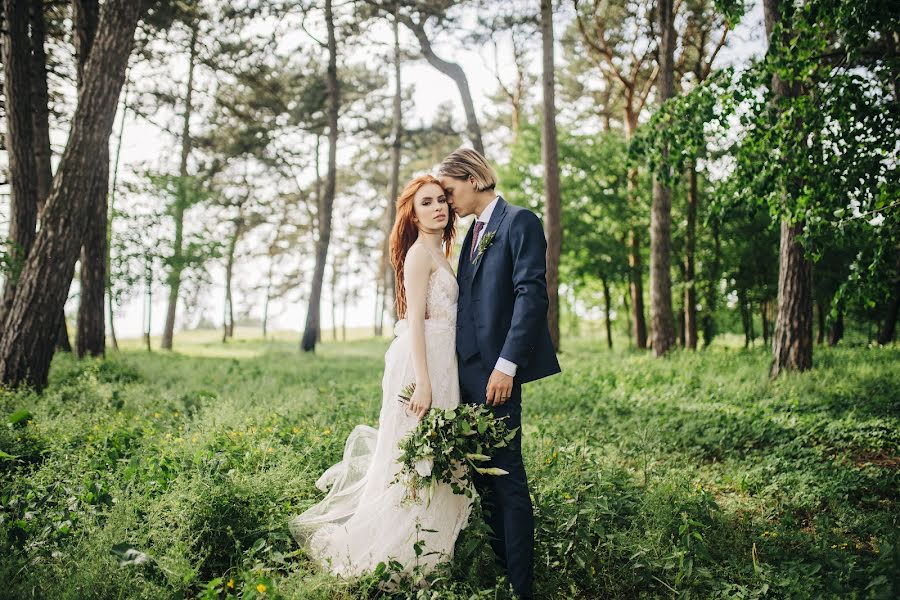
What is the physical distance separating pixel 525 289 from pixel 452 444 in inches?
40.0

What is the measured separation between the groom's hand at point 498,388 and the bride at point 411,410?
0.47 m

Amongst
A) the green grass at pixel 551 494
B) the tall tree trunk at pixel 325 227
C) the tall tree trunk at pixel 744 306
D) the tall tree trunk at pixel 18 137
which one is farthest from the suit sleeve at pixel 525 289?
the tall tree trunk at pixel 744 306

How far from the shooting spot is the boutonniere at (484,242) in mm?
3391

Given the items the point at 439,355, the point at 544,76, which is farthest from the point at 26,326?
the point at 544,76

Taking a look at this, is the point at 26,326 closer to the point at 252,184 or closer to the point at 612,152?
the point at 612,152

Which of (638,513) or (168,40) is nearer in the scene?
(638,513)

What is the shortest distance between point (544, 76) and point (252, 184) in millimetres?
19058

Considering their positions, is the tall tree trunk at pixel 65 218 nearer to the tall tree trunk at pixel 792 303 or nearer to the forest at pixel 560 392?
the forest at pixel 560 392

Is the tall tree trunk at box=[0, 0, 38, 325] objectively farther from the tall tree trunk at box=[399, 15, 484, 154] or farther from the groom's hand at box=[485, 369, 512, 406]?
the groom's hand at box=[485, 369, 512, 406]

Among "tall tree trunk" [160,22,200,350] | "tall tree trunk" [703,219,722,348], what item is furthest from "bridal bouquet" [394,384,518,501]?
"tall tree trunk" [160,22,200,350]

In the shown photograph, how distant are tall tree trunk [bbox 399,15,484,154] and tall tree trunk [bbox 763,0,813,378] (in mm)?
7227

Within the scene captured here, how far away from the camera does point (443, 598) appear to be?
10.2 ft

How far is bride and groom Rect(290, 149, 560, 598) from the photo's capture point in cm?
319

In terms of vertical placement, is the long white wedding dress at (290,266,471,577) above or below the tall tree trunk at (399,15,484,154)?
below
